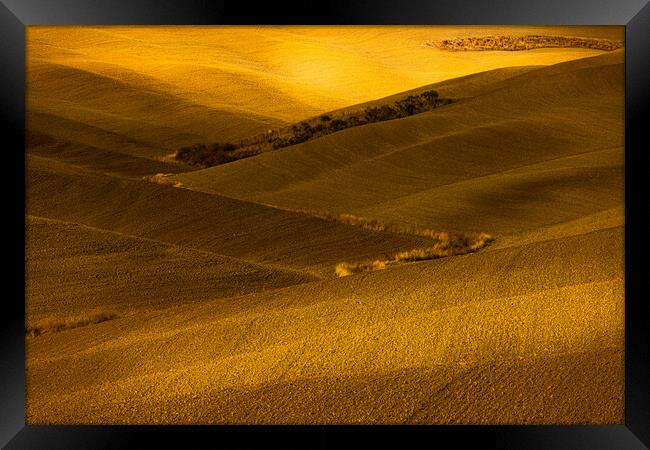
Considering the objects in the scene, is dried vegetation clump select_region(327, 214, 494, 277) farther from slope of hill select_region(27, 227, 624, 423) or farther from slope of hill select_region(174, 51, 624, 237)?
slope of hill select_region(27, 227, 624, 423)

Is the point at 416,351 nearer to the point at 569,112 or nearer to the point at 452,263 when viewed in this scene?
the point at 452,263

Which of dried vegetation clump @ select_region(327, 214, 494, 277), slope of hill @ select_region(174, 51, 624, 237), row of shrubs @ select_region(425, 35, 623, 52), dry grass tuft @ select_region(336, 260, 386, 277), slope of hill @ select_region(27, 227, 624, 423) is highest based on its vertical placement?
row of shrubs @ select_region(425, 35, 623, 52)

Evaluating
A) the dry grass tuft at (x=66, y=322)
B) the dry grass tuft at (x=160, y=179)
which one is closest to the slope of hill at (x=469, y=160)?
the dry grass tuft at (x=160, y=179)

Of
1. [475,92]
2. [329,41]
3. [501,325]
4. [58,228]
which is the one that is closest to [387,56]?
[329,41]

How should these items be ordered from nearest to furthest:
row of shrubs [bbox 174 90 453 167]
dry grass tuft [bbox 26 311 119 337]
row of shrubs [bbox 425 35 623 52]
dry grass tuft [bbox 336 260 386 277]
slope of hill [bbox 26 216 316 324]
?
dry grass tuft [bbox 26 311 119 337]
slope of hill [bbox 26 216 316 324]
row of shrubs [bbox 425 35 623 52]
dry grass tuft [bbox 336 260 386 277]
row of shrubs [bbox 174 90 453 167]

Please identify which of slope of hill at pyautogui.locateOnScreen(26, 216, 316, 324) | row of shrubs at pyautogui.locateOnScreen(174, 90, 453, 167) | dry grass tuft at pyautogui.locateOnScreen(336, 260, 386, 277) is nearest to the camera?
slope of hill at pyautogui.locateOnScreen(26, 216, 316, 324)

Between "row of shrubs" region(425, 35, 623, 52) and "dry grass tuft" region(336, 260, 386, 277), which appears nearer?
"row of shrubs" region(425, 35, 623, 52)

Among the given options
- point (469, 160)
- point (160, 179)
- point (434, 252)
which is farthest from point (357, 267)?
point (469, 160)

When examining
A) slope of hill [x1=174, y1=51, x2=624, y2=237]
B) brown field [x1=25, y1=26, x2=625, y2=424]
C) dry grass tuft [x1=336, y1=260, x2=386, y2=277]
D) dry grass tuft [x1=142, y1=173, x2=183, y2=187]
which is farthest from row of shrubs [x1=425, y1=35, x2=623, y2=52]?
dry grass tuft [x1=142, y1=173, x2=183, y2=187]
